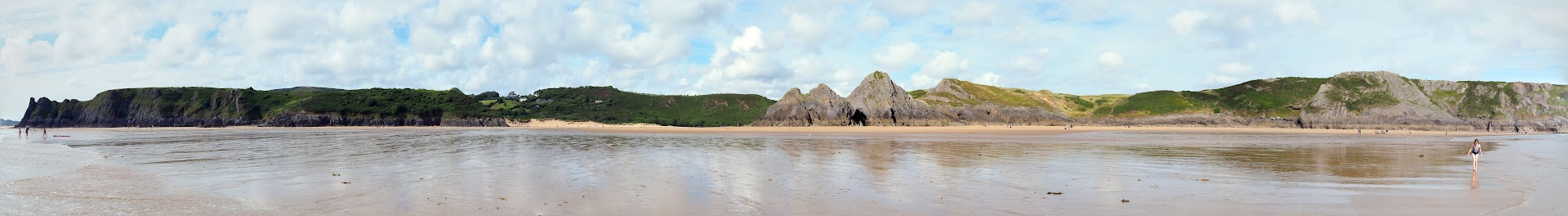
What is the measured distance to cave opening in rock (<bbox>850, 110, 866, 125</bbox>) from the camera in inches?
3718

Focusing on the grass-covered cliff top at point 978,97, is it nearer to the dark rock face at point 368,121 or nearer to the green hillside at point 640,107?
the green hillside at point 640,107

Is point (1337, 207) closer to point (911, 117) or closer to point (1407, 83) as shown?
point (911, 117)

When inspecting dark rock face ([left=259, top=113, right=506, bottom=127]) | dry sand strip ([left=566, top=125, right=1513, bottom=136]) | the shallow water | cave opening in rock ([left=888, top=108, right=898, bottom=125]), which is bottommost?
the shallow water

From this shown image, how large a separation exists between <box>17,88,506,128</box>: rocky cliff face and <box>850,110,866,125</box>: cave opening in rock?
53.8m

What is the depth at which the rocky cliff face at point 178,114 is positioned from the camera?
11331 cm

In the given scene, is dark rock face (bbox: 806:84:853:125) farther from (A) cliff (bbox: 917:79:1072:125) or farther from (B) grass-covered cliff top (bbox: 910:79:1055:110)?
(B) grass-covered cliff top (bbox: 910:79:1055:110)

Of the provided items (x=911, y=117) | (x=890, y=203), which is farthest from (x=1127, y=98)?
(x=890, y=203)

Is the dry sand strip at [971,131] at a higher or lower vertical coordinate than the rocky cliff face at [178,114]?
lower

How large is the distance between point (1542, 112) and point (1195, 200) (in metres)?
118

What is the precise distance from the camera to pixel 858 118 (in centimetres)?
9531

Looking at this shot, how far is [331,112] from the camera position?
115000mm

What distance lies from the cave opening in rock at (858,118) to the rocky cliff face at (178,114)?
177 ft

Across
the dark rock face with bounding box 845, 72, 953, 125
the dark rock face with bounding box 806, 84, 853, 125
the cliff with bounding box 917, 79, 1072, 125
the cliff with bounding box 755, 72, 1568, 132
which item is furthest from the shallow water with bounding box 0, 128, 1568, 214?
the cliff with bounding box 917, 79, 1072, 125

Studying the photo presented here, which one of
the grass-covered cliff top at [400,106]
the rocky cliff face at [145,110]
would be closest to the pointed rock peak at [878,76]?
the grass-covered cliff top at [400,106]
